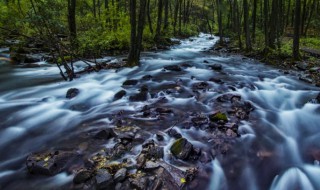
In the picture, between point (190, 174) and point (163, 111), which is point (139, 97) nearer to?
point (163, 111)

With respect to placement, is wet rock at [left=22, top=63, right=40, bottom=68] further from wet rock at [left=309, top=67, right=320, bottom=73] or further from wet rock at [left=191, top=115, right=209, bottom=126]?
wet rock at [left=309, top=67, right=320, bottom=73]

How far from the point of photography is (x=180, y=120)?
6605mm

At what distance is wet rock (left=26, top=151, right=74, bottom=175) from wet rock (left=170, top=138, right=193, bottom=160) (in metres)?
1.71

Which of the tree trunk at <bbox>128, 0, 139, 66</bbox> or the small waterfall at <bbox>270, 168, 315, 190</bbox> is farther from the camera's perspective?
the tree trunk at <bbox>128, 0, 139, 66</bbox>

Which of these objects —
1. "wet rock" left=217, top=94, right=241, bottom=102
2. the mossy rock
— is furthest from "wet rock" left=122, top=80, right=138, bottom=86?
the mossy rock

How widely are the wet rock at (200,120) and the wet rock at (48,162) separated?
2.65m

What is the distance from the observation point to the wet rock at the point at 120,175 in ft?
13.8

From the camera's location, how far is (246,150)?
5410mm

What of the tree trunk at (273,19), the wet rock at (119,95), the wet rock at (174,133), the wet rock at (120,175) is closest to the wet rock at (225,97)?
the wet rock at (174,133)

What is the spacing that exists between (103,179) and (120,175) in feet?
0.81

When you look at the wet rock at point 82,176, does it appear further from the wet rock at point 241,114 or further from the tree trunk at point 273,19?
the tree trunk at point 273,19

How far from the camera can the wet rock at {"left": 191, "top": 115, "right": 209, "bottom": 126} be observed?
6.36 meters

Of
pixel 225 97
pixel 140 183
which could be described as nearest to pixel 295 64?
pixel 225 97

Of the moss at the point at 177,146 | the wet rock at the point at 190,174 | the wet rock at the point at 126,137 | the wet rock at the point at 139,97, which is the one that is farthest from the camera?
the wet rock at the point at 139,97
